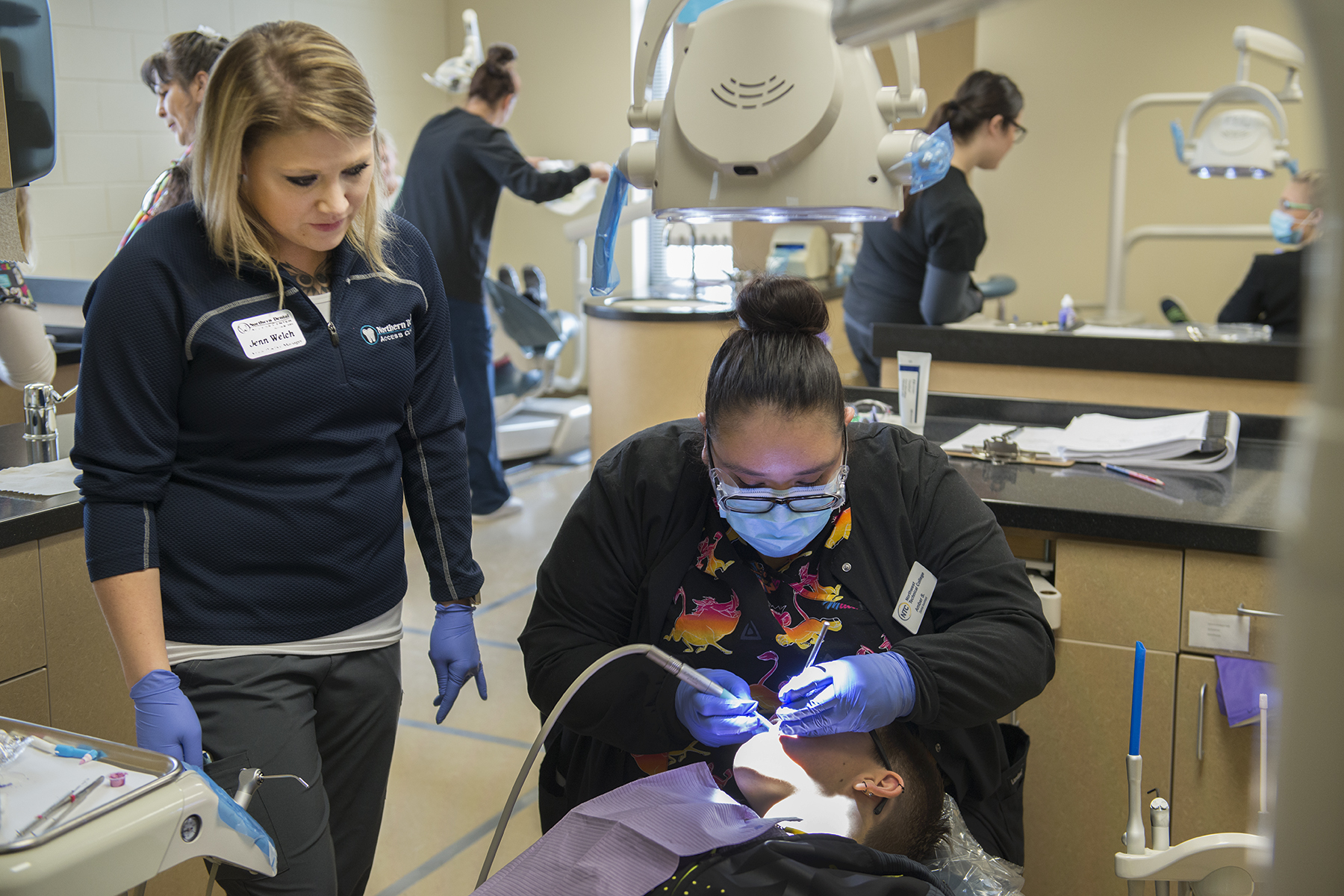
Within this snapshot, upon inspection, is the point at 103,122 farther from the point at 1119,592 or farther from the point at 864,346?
the point at 1119,592

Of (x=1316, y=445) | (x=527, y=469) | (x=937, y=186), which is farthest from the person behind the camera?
(x=527, y=469)

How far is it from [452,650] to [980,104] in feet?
7.62

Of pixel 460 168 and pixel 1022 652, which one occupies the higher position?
pixel 460 168

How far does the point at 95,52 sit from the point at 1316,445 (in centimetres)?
508

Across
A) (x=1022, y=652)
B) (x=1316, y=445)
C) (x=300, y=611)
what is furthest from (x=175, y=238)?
(x=1316, y=445)

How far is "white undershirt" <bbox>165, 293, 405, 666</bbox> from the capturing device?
1.28 metres

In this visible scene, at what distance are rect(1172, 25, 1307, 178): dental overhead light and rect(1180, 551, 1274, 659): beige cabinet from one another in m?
2.15

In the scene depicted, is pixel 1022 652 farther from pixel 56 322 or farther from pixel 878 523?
pixel 56 322

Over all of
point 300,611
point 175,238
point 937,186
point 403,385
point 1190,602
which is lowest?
point 1190,602

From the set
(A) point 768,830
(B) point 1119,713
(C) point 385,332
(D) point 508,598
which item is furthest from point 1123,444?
(D) point 508,598

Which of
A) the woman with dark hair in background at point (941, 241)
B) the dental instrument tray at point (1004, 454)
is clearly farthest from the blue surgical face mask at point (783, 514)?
the woman with dark hair in background at point (941, 241)

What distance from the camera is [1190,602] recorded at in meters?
→ 1.72

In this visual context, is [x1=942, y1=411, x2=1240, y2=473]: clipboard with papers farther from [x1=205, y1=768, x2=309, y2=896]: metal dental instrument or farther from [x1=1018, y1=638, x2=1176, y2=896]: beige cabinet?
[x1=205, y1=768, x2=309, y2=896]: metal dental instrument

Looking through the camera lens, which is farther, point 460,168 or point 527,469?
point 527,469
